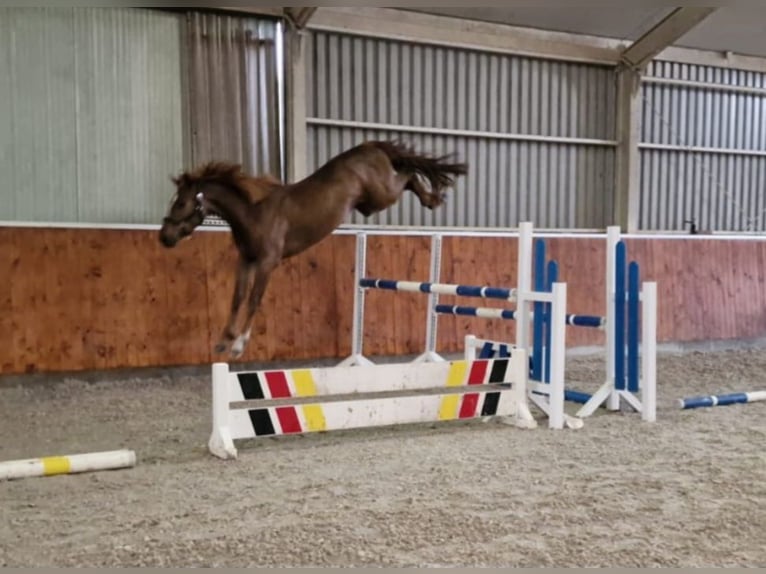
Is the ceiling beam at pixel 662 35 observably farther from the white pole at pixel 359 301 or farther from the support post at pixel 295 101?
the white pole at pixel 359 301

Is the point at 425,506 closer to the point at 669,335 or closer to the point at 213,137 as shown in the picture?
the point at 213,137

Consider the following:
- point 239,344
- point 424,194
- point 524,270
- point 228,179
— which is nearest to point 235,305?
point 239,344

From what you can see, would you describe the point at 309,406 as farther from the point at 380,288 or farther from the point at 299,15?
the point at 299,15

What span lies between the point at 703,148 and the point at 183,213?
6.65 meters

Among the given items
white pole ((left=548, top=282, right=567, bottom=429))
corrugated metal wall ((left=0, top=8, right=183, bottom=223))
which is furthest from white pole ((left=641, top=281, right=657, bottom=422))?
corrugated metal wall ((left=0, top=8, right=183, bottom=223))

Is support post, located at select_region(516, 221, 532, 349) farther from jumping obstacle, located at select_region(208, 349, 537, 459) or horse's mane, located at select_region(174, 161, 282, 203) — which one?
horse's mane, located at select_region(174, 161, 282, 203)

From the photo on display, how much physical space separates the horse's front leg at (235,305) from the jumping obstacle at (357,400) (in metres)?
0.38

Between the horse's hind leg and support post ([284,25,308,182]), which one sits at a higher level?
support post ([284,25,308,182])

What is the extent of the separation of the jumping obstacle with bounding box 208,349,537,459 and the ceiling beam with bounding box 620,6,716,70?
4683 millimetres

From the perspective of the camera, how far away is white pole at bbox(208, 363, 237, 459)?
125 inches

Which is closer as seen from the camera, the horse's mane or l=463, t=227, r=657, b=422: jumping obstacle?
the horse's mane

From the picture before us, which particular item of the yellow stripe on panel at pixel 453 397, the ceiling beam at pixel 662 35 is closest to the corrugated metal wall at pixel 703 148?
the ceiling beam at pixel 662 35

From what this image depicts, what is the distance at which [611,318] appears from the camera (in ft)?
13.8

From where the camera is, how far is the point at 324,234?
4152 mm
